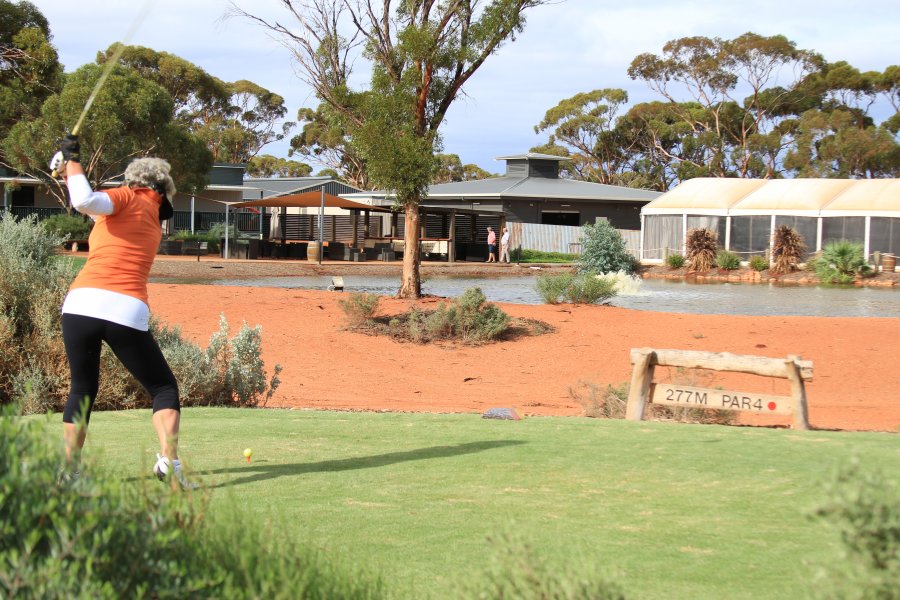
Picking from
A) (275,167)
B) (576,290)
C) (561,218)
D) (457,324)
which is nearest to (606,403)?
(457,324)

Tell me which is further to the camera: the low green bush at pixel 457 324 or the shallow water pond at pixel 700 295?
the shallow water pond at pixel 700 295

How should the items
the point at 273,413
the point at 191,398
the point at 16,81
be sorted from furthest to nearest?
the point at 16,81
the point at 191,398
the point at 273,413

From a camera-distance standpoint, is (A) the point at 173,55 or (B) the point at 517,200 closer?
(B) the point at 517,200

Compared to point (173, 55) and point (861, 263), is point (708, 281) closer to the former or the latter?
point (861, 263)

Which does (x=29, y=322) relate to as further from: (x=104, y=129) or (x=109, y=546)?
(x=104, y=129)

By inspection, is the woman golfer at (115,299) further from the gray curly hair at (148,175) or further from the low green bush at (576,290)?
the low green bush at (576,290)

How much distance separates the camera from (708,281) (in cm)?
3981

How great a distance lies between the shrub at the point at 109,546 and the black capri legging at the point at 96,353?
2386 millimetres

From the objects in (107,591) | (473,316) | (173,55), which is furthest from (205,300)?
(173,55)

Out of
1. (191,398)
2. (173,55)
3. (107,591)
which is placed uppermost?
(173,55)

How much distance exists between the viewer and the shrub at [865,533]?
106 inches

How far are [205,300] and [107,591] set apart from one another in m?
18.7

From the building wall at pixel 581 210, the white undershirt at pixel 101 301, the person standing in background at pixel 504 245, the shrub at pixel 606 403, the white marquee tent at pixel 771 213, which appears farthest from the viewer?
the building wall at pixel 581 210

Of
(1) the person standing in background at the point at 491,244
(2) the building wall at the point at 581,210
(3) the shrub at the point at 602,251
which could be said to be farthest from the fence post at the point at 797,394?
(2) the building wall at the point at 581,210
